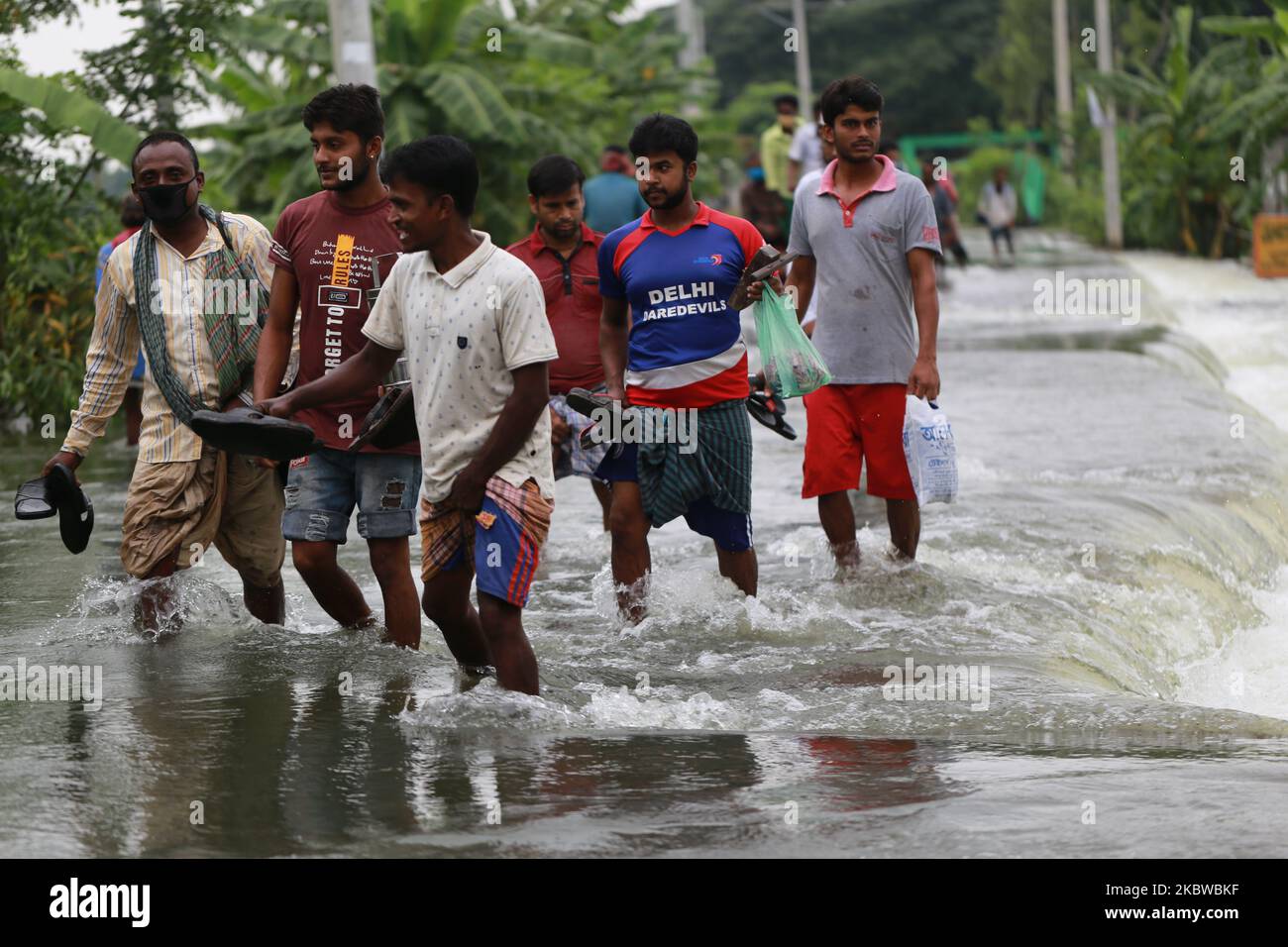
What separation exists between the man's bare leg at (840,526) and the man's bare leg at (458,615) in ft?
7.62

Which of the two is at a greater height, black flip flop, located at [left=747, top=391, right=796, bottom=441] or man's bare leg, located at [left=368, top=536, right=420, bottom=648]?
black flip flop, located at [left=747, top=391, right=796, bottom=441]

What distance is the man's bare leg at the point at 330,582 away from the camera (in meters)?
6.13

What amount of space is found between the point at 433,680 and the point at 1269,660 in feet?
13.4

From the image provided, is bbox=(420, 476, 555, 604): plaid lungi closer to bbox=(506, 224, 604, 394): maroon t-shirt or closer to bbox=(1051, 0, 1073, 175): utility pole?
bbox=(506, 224, 604, 394): maroon t-shirt

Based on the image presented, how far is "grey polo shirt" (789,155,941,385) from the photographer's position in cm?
774

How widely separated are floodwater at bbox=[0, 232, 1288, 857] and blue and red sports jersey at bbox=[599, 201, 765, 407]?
2.98 ft

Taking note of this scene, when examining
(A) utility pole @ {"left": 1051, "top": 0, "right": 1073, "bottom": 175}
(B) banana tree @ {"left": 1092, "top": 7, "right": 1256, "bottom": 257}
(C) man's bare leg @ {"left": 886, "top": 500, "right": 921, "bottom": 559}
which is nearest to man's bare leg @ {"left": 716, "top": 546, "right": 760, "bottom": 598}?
(C) man's bare leg @ {"left": 886, "top": 500, "right": 921, "bottom": 559}

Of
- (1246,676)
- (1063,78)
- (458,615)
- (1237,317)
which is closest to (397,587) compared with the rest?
(458,615)

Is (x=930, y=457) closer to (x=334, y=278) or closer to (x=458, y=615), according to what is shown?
(x=458, y=615)

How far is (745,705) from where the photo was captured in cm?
606

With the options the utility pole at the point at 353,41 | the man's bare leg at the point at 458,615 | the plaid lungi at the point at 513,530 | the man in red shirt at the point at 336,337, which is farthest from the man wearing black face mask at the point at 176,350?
the utility pole at the point at 353,41

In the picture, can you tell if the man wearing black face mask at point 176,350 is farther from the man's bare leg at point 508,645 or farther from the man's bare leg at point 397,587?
the man's bare leg at point 508,645
